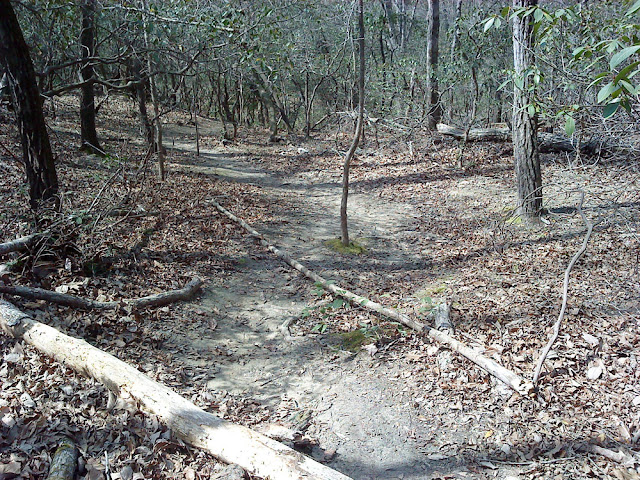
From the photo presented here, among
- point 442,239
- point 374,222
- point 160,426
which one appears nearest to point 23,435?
point 160,426

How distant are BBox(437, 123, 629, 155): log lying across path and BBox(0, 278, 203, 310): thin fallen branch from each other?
9.12m

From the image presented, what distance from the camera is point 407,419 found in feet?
13.7

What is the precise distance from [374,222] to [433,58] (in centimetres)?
798

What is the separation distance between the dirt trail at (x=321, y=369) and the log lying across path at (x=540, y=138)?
18.1 ft

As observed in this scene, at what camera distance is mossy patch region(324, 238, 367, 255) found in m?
8.57

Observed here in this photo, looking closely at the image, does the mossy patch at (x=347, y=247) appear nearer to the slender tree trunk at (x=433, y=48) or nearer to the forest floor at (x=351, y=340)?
the forest floor at (x=351, y=340)

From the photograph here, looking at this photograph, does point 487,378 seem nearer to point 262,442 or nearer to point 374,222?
point 262,442

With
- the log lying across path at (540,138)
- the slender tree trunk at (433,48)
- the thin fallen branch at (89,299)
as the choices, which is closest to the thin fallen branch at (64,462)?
the thin fallen branch at (89,299)

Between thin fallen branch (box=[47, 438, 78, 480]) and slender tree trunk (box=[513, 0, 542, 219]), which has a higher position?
slender tree trunk (box=[513, 0, 542, 219])

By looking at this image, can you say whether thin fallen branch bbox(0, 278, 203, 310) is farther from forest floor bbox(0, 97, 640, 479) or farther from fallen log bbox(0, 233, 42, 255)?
fallen log bbox(0, 233, 42, 255)

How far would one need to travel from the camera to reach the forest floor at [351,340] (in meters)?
3.64

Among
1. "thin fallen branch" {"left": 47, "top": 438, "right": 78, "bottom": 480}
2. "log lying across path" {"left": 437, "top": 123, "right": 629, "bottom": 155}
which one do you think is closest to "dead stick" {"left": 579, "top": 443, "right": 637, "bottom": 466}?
"thin fallen branch" {"left": 47, "top": 438, "right": 78, "bottom": 480}

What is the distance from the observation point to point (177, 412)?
12.0 ft

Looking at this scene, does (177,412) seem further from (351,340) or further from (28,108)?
(28,108)
